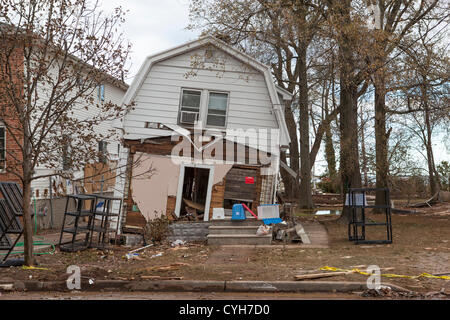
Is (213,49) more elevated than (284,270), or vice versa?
(213,49)

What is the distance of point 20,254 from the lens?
1218 cm

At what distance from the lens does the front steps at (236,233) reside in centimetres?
1328

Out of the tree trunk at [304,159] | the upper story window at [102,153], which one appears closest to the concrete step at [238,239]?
the upper story window at [102,153]

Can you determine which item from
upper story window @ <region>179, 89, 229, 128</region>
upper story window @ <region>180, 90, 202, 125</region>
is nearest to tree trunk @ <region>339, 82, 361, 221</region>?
upper story window @ <region>179, 89, 229, 128</region>

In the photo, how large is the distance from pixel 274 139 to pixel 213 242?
5.34 meters

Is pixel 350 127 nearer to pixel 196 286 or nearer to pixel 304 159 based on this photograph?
pixel 304 159

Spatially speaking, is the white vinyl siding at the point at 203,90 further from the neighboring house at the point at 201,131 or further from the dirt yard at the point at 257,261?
the dirt yard at the point at 257,261

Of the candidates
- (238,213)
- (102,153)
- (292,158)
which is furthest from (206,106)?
(292,158)

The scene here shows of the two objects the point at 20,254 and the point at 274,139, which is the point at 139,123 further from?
the point at 20,254

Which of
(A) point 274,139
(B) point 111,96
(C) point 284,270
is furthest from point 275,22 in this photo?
(B) point 111,96

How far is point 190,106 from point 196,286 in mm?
10952

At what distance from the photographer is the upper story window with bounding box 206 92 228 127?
59.1 feet

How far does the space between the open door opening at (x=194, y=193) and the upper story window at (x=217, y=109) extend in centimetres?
195

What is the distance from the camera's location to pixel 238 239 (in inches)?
526
